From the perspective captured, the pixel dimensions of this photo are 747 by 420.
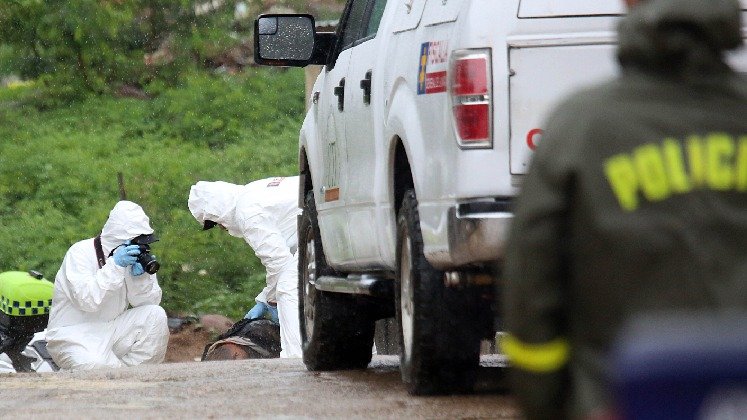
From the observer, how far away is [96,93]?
76.9 ft

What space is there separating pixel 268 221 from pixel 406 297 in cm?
663

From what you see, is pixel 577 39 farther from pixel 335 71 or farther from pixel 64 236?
pixel 64 236

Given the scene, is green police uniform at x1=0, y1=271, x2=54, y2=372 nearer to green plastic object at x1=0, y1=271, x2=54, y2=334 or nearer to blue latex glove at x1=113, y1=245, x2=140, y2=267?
green plastic object at x1=0, y1=271, x2=54, y2=334

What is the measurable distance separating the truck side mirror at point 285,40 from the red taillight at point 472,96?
242cm

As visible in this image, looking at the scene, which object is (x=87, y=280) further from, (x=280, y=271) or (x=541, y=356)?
(x=541, y=356)

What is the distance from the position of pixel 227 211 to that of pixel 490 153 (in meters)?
7.80

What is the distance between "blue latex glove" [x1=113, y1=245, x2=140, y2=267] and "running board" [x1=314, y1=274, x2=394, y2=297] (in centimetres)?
516

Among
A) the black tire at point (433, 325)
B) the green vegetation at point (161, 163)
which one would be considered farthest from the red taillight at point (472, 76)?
the green vegetation at point (161, 163)

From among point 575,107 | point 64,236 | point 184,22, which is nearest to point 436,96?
point 575,107

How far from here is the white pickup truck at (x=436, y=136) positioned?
5.48 m

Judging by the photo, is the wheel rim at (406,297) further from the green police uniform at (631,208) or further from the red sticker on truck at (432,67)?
the green police uniform at (631,208)

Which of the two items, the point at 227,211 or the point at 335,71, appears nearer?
the point at 335,71

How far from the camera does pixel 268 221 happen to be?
12969 millimetres

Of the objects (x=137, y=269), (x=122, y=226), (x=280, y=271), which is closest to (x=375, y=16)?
(x=280, y=271)
